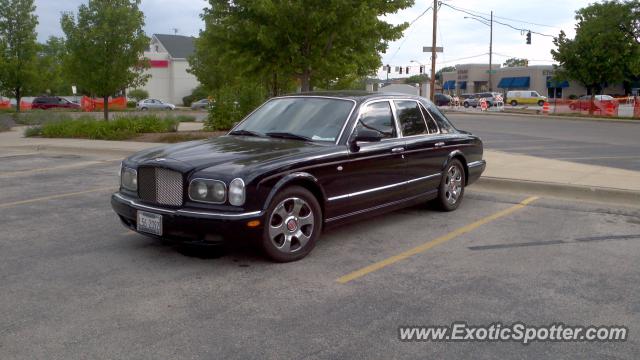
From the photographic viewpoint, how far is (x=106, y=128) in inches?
745

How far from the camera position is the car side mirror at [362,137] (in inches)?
239

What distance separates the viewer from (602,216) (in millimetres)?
7891

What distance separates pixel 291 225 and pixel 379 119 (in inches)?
76.1

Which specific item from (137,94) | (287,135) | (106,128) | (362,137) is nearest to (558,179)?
(362,137)

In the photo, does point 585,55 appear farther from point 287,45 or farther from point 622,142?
point 287,45

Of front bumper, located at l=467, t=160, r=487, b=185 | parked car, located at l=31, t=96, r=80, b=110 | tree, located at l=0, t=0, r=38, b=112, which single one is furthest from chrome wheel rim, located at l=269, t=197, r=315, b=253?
parked car, located at l=31, t=96, r=80, b=110

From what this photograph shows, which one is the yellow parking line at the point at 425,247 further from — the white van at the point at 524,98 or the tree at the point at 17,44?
the white van at the point at 524,98

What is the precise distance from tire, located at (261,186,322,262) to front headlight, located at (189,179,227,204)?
0.43m

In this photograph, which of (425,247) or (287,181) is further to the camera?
(425,247)

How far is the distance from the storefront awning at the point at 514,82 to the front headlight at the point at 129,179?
270 feet

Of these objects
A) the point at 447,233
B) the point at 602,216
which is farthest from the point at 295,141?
the point at 602,216

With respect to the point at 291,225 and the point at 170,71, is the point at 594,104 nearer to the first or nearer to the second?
the point at 291,225

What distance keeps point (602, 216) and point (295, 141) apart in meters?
4.30

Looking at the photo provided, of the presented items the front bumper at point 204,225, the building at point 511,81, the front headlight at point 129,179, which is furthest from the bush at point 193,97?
the front bumper at point 204,225
